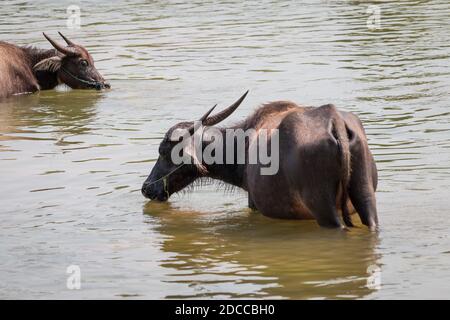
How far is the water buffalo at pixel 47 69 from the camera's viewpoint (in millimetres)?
16516

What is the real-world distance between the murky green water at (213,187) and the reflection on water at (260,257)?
2 centimetres

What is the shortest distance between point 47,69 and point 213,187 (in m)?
6.59

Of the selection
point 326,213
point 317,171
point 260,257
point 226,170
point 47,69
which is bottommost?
point 260,257

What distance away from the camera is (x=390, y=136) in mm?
12273

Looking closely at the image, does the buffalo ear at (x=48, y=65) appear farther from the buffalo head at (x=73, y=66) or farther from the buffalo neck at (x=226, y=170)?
the buffalo neck at (x=226, y=170)

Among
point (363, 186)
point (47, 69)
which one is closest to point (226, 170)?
point (363, 186)

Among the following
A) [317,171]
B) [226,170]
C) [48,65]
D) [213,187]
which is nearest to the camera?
[317,171]

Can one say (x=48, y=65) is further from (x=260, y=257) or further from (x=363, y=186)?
(x=363, y=186)

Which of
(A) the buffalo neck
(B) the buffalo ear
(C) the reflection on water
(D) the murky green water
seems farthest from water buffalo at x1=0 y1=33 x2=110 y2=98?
(C) the reflection on water

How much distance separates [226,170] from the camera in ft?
32.3
